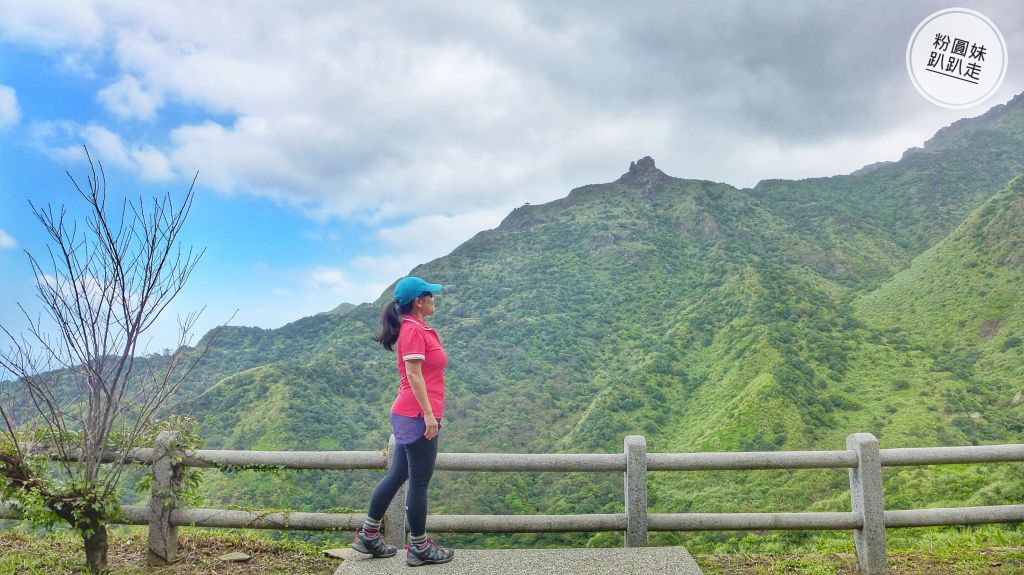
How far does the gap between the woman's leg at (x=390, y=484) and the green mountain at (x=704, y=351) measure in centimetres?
123

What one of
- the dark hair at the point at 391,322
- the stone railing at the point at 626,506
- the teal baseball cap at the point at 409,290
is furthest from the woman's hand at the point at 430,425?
the stone railing at the point at 626,506

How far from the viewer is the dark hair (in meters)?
4.07

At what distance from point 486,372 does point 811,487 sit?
100ft

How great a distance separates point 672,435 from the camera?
37.6m

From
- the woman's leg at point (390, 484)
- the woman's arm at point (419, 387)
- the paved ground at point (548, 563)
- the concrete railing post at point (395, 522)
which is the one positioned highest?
the woman's arm at point (419, 387)

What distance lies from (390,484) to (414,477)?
28 cm

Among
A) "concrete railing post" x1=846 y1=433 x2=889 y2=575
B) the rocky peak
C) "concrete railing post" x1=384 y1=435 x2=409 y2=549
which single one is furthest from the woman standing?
the rocky peak

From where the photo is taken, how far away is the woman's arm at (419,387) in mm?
3754

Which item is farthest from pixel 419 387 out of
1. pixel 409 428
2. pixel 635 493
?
pixel 635 493

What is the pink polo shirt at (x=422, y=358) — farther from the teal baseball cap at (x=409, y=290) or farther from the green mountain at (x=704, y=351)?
the green mountain at (x=704, y=351)

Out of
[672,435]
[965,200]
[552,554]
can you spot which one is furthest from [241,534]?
[965,200]

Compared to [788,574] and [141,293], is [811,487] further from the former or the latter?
[141,293]

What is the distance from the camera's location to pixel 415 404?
392cm

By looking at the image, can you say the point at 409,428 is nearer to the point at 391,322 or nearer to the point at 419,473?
the point at 419,473
